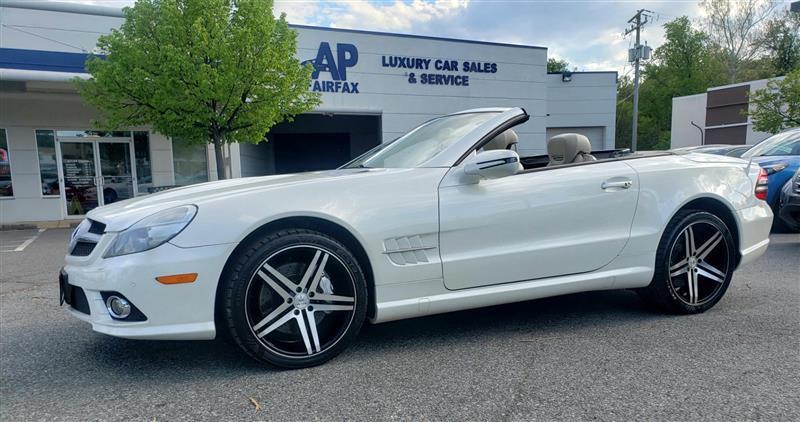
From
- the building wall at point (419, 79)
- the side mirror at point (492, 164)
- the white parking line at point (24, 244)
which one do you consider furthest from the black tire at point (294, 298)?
the building wall at point (419, 79)

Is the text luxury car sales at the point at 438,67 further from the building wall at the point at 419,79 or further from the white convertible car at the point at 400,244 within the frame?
the white convertible car at the point at 400,244

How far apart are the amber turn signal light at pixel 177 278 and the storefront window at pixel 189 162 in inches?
472

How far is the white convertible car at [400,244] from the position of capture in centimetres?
247

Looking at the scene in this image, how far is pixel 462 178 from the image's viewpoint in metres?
2.96

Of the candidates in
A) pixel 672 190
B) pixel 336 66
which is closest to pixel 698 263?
pixel 672 190

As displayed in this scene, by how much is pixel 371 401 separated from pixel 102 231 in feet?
5.72

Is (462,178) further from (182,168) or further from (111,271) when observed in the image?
(182,168)

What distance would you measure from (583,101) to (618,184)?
23716 millimetres

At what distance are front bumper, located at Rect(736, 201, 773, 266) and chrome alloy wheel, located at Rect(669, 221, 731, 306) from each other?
0.20 meters

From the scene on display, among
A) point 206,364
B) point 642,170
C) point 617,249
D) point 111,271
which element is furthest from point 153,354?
point 642,170

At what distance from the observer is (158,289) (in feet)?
7.87

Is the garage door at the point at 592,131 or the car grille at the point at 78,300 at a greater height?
the garage door at the point at 592,131

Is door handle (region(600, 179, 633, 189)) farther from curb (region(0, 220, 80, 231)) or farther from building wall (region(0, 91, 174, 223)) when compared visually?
curb (region(0, 220, 80, 231))

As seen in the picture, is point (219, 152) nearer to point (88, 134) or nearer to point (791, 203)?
point (88, 134)
